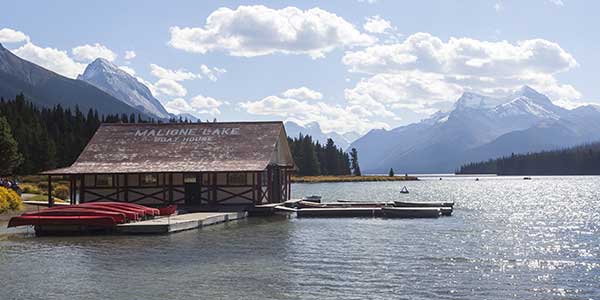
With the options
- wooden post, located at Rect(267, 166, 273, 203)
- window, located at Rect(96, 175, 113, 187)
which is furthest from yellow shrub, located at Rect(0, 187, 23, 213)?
wooden post, located at Rect(267, 166, 273, 203)

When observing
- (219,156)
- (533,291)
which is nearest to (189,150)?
(219,156)

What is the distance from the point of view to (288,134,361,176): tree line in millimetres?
170175

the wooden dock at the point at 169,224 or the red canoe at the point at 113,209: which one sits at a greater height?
the red canoe at the point at 113,209

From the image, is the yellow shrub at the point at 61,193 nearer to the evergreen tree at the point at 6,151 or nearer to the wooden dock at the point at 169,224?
the evergreen tree at the point at 6,151

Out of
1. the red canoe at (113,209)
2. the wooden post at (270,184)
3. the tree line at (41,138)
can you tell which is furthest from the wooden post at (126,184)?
the tree line at (41,138)

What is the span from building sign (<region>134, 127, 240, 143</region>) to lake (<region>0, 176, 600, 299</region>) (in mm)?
16058

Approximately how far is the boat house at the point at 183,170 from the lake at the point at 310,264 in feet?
33.3

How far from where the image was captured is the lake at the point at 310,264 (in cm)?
2080

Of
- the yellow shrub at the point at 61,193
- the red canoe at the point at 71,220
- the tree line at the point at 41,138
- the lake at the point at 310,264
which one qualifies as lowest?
the lake at the point at 310,264

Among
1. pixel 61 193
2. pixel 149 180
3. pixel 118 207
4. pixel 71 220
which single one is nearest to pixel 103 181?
pixel 149 180

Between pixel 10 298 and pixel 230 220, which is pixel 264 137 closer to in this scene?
pixel 230 220

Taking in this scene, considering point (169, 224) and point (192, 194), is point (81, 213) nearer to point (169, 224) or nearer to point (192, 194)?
point (169, 224)

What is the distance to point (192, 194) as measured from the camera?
5209 cm

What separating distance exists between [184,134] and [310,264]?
3322cm
